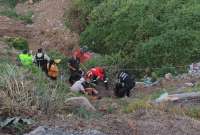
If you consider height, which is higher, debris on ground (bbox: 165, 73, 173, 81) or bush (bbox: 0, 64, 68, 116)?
bush (bbox: 0, 64, 68, 116)

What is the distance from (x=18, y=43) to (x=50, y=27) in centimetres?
360

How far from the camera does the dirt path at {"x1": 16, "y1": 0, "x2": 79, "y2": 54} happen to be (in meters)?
24.4

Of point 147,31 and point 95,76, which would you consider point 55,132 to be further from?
point 147,31

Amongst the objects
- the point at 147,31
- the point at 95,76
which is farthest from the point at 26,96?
the point at 147,31

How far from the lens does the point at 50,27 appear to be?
87.2 feet

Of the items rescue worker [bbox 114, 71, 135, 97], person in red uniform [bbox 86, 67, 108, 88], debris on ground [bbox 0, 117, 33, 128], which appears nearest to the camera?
debris on ground [bbox 0, 117, 33, 128]

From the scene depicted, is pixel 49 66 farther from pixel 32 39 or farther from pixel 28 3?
pixel 28 3

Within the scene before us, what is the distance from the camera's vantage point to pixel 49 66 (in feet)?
54.2

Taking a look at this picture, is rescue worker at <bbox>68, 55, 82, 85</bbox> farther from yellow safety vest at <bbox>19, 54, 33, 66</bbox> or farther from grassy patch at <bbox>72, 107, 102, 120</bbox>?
grassy patch at <bbox>72, 107, 102, 120</bbox>

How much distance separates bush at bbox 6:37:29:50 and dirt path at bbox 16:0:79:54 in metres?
0.52

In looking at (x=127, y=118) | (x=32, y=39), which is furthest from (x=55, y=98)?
(x=32, y=39)

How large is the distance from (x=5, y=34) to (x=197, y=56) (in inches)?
420

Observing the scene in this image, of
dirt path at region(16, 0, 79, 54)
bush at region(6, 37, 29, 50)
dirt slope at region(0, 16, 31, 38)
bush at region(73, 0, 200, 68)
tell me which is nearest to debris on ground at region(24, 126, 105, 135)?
bush at region(73, 0, 200, 68)

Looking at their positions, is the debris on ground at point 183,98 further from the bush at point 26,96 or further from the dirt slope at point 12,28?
the dirt slope at point 12,28
